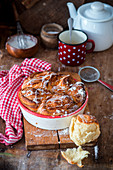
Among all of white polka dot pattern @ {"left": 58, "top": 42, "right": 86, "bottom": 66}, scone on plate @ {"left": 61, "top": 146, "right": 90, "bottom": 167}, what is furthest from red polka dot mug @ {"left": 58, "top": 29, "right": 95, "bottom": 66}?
scone on plate @ {"left": 61, "top": 146, "right": 90, "bottom": 167}

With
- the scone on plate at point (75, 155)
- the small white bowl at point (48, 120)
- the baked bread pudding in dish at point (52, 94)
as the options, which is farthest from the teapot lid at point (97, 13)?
the scone on plate at point (75, 155)

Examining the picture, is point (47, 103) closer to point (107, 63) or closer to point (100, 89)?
point (100, 89)

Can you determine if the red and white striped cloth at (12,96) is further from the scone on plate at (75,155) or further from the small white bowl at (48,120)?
the scone on plate at (75,155)

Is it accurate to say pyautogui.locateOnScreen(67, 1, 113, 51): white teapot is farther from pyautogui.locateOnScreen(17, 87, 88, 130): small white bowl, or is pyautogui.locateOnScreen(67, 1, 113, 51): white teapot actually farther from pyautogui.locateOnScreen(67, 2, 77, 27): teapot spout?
pyautogui.locateOnScreen(17, 87, 88, 130): small white bowl

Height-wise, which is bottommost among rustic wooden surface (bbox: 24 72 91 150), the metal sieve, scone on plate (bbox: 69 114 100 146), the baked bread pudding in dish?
rustic wooden surface (bbox: 24 72 91 150)

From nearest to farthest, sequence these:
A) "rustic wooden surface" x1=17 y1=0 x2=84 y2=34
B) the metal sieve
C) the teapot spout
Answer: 1. the metal sieve
2. the teapot spout
3. "rustic wooden surface" x1=17 y1=0 x2=84 y2=34

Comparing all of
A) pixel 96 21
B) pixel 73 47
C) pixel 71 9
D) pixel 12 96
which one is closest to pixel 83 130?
pixel 12 96

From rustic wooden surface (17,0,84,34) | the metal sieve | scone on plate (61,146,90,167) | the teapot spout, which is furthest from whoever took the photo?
rustic wooden surface (17,0,84,34)
